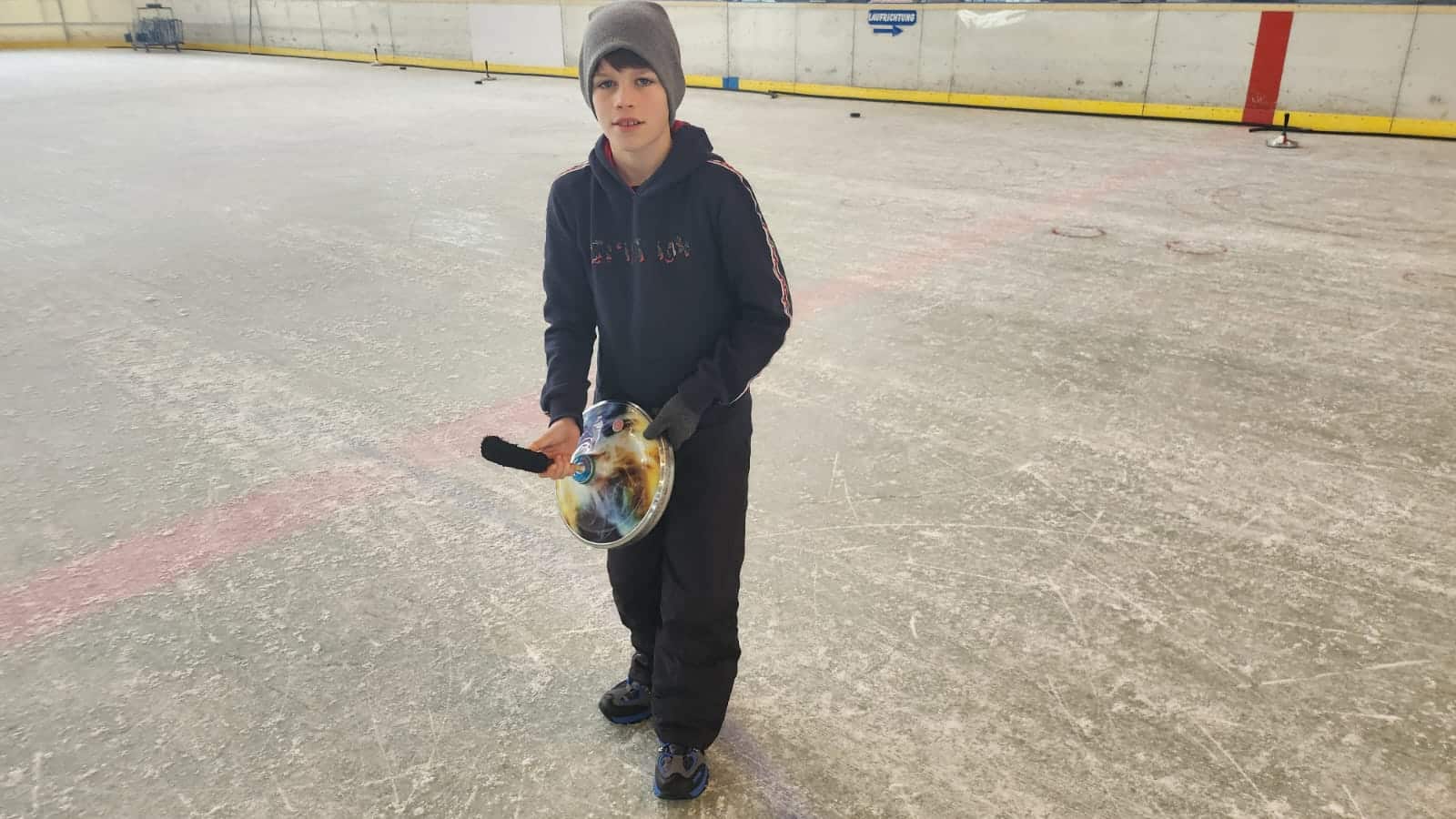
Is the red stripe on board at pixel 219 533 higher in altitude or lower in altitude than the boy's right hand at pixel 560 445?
lower

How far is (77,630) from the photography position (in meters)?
2.29

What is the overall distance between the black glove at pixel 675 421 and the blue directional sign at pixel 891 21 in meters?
11.7

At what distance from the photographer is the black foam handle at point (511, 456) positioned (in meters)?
1.48

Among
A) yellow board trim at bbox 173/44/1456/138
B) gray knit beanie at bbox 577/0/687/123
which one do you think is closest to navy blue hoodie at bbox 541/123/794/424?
gray knit beanie at bbox 577/0/687/123

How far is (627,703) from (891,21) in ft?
38.9

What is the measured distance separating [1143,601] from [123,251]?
585 cm

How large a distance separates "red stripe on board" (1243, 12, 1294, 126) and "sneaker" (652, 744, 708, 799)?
10.4m

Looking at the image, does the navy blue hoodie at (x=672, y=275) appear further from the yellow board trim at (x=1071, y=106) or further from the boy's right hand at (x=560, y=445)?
the yellow board trim at (x=1071, y=106)

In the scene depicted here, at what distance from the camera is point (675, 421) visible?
1.58m

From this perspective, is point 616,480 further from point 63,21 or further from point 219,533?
point 63,21

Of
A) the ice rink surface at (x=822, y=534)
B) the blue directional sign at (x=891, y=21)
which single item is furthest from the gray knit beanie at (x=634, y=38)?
→ the blue directional sign at (x=891, y=21)

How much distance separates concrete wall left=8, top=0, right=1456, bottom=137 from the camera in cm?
909

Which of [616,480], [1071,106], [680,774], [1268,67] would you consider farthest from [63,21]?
[680,774]

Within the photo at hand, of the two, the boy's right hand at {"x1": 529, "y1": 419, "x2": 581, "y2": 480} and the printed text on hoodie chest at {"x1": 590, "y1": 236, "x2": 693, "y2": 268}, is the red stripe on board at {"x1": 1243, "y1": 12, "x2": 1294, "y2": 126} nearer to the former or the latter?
the printed text on hoodie chest at {"x1": 590, "y1": 236, "x2": 693, "y2": 268}
